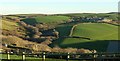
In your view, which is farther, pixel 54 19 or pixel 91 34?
pixel 54 19

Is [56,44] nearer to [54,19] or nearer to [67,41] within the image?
→ [67,41]

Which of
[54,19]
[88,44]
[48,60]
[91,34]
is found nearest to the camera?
[48,60]

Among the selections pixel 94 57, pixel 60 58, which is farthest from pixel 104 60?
pixel 60 58

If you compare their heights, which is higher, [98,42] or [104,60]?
[104,60]

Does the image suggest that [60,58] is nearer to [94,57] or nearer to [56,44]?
[94,57]

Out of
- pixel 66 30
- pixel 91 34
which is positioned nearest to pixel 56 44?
pixel 91 34

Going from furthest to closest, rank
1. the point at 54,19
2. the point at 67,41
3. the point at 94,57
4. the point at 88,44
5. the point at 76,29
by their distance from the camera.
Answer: the point at 54,19, the point at 76,29, the point at 67,41, the point at 88,44, the point at 94,57
